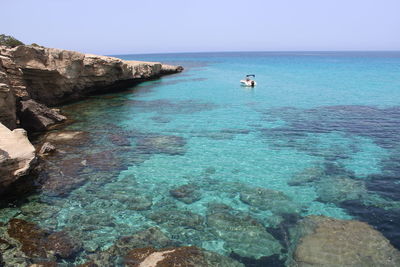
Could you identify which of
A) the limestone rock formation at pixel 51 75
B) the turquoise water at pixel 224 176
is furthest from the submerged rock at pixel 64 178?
the limestone rock formation at pixel 51 75

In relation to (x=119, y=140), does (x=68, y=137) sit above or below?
above

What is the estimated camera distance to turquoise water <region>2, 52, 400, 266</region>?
32.2ft

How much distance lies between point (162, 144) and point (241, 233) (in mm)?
9472

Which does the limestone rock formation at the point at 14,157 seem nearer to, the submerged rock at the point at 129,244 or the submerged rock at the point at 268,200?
the submerged rock at the point at 129,244

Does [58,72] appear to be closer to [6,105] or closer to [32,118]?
[32,118]

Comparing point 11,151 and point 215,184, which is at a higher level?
point 11,151

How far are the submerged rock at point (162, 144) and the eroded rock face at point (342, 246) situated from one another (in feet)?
29.0

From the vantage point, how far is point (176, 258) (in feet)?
25.8

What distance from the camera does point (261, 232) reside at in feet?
31.0

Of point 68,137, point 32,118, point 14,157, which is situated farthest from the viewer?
point 32,118

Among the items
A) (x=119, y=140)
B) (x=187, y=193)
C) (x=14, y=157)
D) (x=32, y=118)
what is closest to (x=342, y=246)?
(x=187, y=193)

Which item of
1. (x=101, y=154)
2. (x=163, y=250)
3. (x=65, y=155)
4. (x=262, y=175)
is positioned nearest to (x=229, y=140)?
(x=262, y=175)

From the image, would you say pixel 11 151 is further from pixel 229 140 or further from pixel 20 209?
pixel 229 140

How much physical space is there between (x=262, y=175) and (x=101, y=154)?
330 inches
